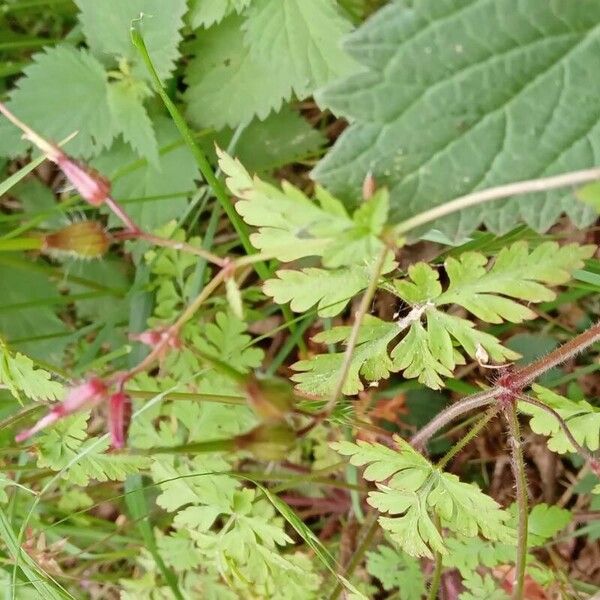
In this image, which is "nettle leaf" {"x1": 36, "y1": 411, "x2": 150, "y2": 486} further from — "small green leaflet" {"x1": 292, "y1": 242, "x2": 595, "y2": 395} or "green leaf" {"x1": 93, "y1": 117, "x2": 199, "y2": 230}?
"green leaf" {"x1": 93, "y1": 117, "x2": 199, "y2": 230}

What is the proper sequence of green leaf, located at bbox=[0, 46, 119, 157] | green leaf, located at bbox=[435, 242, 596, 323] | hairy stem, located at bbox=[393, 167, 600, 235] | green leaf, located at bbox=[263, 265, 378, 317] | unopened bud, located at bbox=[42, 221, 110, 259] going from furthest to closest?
green leaf, located at bbox=[0, 46, 119, 157] < green leaf, located at bbox=[263, 265, 378, 317] < green leaf, located at bbox=[435, 242, 596, 323] < unopened bud, located at bbox=[42, 221, 110, 259] < hairy stem, located at bbox=[393, 167, 600, 235]

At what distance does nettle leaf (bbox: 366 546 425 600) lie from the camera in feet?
5.92

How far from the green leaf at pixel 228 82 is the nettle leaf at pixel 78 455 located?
3.00ft

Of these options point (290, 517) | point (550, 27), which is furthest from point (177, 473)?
point (550, 27)

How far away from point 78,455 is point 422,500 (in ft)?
2.31

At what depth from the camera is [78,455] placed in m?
1.55

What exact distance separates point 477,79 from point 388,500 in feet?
2.59

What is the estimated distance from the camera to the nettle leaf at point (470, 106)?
1.17 metres

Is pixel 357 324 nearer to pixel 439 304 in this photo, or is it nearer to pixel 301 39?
pixel 439 304

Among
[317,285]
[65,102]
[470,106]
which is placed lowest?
[317,285]

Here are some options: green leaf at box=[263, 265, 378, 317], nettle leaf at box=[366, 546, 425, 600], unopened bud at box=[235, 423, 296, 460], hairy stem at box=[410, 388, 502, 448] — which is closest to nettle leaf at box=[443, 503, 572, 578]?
nettle leaf at box=[366, 546, 425, 600]

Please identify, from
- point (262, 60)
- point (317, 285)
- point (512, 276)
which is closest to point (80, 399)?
point (317, 285)

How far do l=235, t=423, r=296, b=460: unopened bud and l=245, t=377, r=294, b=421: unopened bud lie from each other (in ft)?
0.05

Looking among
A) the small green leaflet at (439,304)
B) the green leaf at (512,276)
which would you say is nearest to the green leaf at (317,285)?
the small green leaflet at (439,304)
